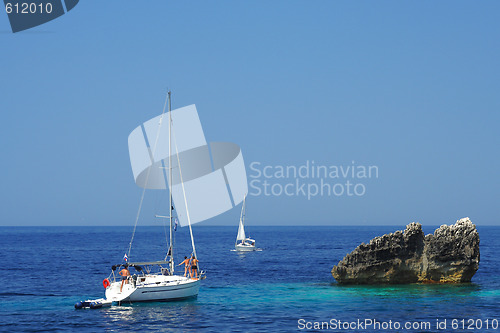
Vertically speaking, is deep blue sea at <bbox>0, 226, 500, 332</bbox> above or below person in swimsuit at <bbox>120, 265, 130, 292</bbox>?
below

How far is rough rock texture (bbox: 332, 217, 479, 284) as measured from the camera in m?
55.8

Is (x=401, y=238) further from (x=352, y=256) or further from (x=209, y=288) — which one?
(x=209, y=288)

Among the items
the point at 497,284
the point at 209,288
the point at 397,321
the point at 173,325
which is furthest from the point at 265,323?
the point at 497,284

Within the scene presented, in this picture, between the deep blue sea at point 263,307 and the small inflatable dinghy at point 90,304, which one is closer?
the deep blue sea at point 263,307

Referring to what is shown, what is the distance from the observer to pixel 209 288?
194ft

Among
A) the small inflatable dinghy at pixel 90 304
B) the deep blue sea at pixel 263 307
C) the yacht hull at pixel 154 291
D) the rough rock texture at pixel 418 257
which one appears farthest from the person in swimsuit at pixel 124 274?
the rough rock texture at pixel 418 257

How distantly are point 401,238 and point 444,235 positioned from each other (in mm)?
4056

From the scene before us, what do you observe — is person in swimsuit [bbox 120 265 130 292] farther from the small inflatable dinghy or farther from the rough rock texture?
the rough rock texture

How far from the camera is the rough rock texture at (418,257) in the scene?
55.8 metres

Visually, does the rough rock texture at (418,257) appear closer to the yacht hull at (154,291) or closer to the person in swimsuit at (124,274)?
the yacht hull at (154,291)

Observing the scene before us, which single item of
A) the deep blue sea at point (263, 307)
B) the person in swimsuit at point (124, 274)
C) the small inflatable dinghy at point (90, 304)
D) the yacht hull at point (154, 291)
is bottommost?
the deep blue sea at point (263, 307)

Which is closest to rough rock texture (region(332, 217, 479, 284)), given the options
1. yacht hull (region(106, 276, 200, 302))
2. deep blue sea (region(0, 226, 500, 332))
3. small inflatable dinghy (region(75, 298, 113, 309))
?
deep blue sea (region(0, 226, 500, 332))

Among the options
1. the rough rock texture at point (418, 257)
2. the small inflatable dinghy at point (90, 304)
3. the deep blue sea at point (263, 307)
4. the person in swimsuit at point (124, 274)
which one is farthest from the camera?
the rough rock texture at point (418, 257)

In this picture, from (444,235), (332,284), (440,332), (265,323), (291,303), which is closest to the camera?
(440,332)
